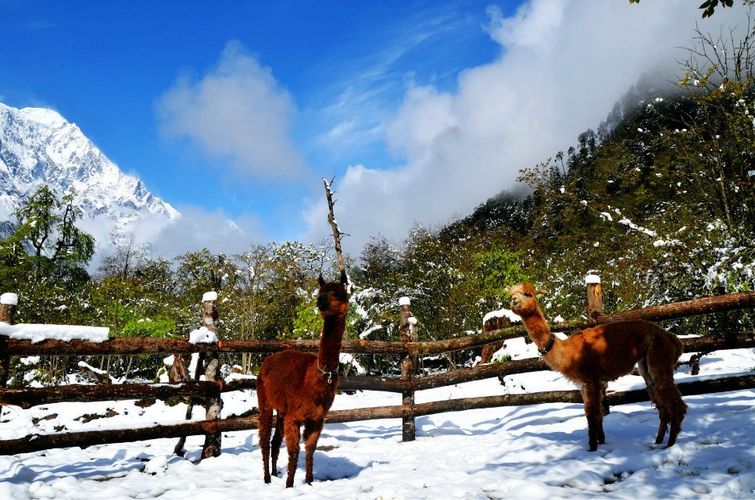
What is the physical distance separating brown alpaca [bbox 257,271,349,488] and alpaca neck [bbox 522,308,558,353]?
6.09 feet

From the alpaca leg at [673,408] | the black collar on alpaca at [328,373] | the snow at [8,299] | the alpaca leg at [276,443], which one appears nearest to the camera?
the alpaca leg at [673,408]

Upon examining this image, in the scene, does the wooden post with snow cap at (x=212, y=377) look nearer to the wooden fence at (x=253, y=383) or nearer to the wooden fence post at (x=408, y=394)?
the wooden fence at (x=253, y=383)

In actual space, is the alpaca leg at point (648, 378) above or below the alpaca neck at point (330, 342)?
below

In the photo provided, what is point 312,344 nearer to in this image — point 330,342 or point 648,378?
point 330,342

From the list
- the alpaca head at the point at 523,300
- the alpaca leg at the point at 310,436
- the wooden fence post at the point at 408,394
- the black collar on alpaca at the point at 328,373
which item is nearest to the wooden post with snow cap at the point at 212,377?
the alpaca leg at the point at 310,436

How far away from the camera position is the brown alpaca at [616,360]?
407 centimetres

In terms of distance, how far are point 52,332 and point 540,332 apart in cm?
487

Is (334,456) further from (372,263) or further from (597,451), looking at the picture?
(372,263)

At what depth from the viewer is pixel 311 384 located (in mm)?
4191

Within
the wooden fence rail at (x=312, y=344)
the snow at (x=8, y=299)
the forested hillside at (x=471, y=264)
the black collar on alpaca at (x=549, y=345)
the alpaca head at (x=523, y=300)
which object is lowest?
the black collar on alpaca at (x=549, y=345)

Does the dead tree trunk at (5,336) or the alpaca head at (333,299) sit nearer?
the alpaca head at (333,299)

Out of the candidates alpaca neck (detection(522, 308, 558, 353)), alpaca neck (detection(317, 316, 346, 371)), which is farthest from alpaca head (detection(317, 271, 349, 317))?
alpaca neck (detection(522, 308, 558, 353))

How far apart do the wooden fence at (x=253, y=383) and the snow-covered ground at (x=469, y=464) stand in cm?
26

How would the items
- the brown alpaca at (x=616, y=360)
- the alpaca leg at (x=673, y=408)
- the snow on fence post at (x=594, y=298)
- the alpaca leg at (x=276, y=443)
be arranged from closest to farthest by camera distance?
the alpaca leg at (x=673, y=408) < the brown alpaca at (x=616, y=360) < the alpaca leg at (x=276, y=443) < the snow on fence post at (x=594, y=298)
